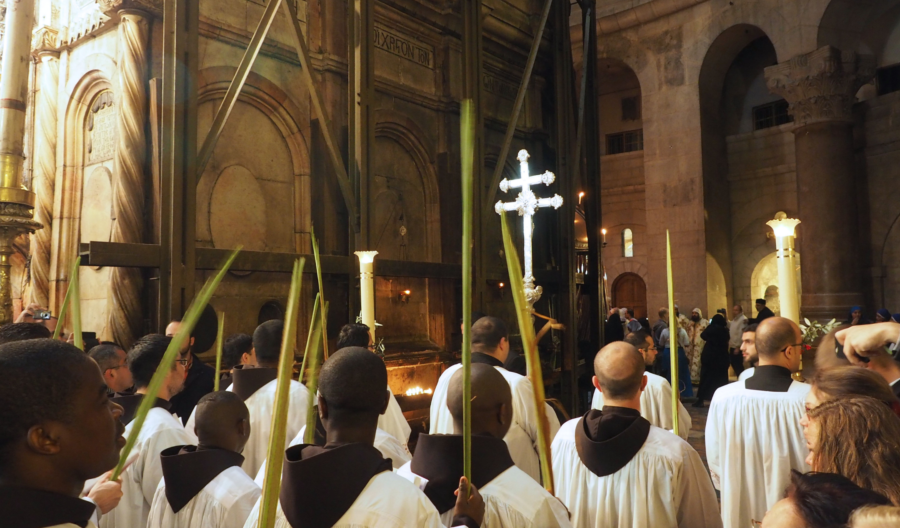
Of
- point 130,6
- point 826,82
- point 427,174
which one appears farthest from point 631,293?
point 130,6

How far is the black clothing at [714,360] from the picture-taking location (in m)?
10.9

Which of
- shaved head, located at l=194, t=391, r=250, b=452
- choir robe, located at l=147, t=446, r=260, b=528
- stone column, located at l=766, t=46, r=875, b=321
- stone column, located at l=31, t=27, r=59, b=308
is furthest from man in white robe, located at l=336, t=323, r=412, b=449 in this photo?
stone column, located at l=766, t=46, r=875, b=321

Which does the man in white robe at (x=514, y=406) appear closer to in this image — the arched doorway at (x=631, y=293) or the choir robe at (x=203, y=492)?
the choir robe at (x=203, y=492)

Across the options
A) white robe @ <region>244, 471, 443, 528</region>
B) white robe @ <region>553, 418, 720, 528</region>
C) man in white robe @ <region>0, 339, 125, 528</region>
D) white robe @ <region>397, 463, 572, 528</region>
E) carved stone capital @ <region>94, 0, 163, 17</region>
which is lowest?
white robe @ <region>553, 418, 720, 528</region>

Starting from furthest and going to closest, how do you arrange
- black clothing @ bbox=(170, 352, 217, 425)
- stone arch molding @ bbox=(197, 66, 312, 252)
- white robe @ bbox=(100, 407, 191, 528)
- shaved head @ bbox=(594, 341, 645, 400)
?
stone arch molding @ bbox=(197, 66, 312, 252)
black clothing @ bbox=(170, 352, 217, 425)
white robe @ bbox=(100, 407, 191, 528)
shaved head @ bbox=(594, 341, 645, 400)

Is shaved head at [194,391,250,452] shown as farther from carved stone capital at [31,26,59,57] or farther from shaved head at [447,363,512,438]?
carved stone capital at [31,26,59,57]

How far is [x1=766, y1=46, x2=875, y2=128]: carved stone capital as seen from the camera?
14477mm

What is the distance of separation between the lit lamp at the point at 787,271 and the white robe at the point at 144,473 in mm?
3329

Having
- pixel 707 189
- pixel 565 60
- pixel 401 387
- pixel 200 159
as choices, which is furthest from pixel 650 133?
pixel 200 159

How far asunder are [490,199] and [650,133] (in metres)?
10.3

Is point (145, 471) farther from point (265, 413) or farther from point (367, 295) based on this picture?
point (367, 295)

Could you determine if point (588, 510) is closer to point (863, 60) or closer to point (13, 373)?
point (13, 373)

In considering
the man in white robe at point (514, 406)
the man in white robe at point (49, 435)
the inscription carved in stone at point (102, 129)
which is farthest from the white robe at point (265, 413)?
the inscription carved in stone at point (102, 129)

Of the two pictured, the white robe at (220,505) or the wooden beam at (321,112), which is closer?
the white robe at (220,505)
